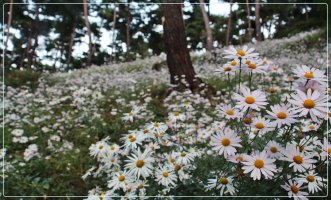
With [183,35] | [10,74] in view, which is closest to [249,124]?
[183,35]

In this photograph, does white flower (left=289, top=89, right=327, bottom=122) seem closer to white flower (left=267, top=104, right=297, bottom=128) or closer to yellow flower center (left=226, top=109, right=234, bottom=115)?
white flower (left=267, top=104, right=297, bottom=128)

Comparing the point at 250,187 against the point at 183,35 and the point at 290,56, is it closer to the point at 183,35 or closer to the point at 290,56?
the point at 183,35

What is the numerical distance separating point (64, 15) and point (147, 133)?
324 centimetres

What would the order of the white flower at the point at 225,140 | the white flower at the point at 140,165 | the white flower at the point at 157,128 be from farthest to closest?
the white flower at the point at 157,128, the white flower at the point at 140,165, the white flower at the point at 225,140

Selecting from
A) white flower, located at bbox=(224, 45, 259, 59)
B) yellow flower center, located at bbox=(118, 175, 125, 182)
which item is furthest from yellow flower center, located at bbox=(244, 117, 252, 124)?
yellow flower center, located at bbox=(118, 175, 125, 182)

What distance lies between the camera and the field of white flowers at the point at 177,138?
1781 millimetres

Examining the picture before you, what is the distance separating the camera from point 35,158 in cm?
500

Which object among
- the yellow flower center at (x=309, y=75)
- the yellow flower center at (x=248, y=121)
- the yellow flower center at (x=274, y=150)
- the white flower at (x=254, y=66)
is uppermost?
the white flower at (x=254, y=66)

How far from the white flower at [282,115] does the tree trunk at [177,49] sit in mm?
4428

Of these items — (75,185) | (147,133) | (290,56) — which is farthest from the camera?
(290,56)

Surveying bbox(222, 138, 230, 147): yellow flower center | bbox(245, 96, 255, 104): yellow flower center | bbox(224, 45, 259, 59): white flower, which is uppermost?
bbox(224, 45, 259, 59): white flower

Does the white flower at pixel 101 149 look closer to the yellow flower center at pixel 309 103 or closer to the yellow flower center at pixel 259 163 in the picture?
the yellow flower center at pixel 259 163

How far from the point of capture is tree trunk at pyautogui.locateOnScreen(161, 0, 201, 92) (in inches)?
245

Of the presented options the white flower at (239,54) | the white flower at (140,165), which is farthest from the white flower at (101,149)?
the white flower at (239,54)
